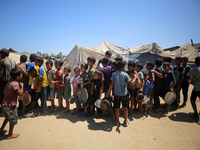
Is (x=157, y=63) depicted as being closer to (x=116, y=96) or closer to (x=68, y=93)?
(x=116, y=96)

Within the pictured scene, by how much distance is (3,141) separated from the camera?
2.57 m

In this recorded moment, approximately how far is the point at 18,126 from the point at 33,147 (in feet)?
3.96

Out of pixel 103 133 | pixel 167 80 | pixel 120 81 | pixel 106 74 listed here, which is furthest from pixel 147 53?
pixel 103 133

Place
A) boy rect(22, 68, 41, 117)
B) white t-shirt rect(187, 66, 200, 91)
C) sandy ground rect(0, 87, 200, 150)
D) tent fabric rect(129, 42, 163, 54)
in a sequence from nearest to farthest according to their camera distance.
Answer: sandy ground rect(0, 87, 200, 150) < white t-shirt rect(187, 66, 200, 91) < boy rect(22, 68, 41, 117) < tent fabric rect(129, 42, 163, 54)

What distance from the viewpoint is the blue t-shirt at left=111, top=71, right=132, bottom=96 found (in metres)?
3.00

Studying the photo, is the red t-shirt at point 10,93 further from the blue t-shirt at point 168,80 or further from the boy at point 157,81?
the blue t-shirt at point 168,80

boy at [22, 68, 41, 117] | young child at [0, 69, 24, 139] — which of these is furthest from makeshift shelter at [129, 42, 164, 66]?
young child at [0, 69, 24, 139]

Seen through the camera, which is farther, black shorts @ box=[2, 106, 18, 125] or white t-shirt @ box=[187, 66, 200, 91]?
white t-shirt @ box=[187, 66, 200, 91]

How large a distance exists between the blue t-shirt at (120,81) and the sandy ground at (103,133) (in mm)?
1054

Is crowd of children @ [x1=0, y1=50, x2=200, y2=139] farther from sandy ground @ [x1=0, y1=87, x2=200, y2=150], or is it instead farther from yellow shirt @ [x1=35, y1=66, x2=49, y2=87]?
sandy ground @ [x1=0, y1=87, x2=200, y2=150]

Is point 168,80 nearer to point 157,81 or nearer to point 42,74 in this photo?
point 157,81

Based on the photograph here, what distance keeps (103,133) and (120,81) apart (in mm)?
1454

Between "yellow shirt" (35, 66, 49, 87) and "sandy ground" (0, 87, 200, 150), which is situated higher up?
"yellow shirt" (35, 66, 49, 87)

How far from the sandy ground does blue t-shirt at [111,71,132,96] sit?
3.46 feet
